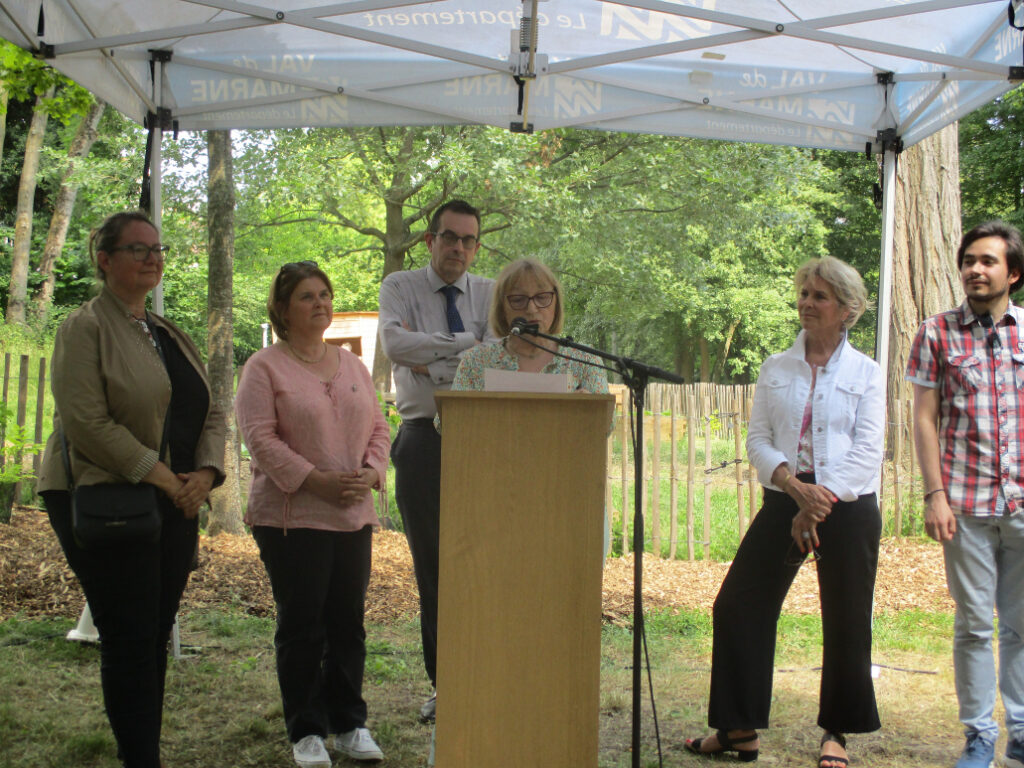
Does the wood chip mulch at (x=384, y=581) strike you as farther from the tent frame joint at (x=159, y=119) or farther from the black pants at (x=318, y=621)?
the tent frame joint at (x=159, y=119)

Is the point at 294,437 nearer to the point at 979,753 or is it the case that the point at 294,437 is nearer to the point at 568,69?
the point at 568,69

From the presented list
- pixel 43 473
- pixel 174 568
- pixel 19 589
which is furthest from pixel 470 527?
pixel 19 589

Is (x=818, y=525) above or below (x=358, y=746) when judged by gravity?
above

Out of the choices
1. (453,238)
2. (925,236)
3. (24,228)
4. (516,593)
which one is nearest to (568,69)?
(453,238)

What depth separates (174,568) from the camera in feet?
10.3

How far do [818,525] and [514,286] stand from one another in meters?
1.53

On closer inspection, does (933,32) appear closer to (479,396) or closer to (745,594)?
(745,594)

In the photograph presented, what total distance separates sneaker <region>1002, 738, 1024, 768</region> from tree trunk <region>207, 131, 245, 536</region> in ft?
21.8

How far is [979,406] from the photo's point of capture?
11.3 ft

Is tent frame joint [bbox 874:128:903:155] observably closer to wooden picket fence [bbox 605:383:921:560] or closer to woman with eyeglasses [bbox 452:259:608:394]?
woman with eyeglasses [bbox 452:259:608:394]

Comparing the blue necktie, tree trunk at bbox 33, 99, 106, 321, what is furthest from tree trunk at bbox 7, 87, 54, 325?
the blue necktie

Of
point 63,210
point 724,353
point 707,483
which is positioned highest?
point 63,210

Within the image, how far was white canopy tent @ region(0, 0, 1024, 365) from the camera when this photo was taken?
12.8ft

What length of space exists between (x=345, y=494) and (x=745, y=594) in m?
1.63
